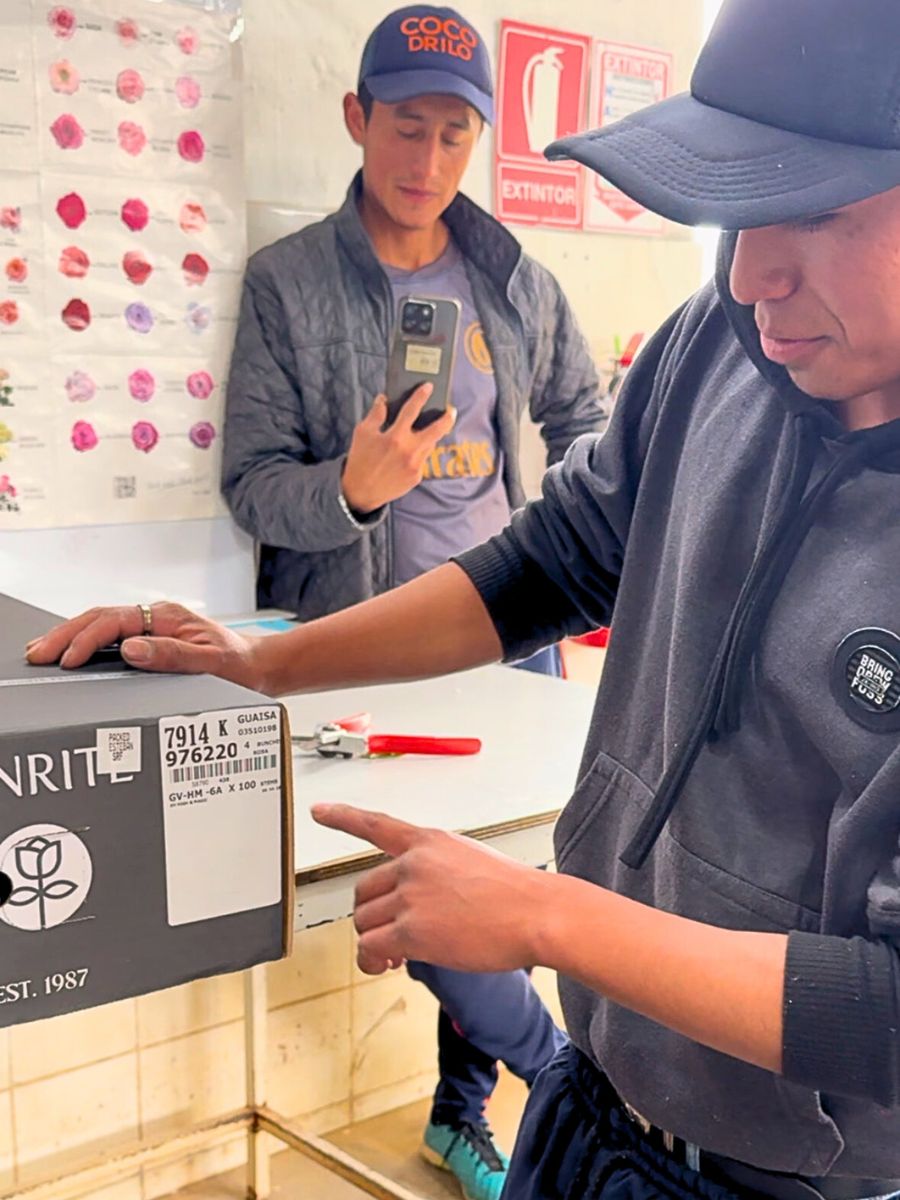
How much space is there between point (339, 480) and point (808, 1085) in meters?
1.18

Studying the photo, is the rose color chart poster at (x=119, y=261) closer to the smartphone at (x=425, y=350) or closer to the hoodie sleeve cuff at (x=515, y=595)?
the smartphone at (x=425, y=350)

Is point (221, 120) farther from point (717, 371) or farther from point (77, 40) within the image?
point (717, 371)

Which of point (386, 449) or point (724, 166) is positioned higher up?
point (724, 166)

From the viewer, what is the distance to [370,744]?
1.21m

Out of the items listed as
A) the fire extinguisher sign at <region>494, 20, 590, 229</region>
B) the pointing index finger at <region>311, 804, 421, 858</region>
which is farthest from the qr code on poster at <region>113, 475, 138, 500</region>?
the pointing index finger at <region>311, 804, 421, 858</region>

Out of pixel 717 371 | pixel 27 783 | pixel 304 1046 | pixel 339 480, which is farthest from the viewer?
pixel 304 1046

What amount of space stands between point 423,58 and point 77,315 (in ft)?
1.92

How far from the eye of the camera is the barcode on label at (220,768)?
2.09 ft

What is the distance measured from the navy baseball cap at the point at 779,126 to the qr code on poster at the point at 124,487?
1.30 metres

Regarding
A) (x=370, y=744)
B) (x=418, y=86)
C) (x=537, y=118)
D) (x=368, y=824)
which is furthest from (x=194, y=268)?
(x=368, y=824)

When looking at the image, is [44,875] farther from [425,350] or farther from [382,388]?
[382,388]

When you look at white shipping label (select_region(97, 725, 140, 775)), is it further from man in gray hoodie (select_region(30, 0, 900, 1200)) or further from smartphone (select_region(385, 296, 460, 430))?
smartphone (select_region(385, 296, 460, 430))

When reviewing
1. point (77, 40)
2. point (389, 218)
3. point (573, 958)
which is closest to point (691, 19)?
point (389, 218)

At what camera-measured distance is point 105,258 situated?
5.81ft
